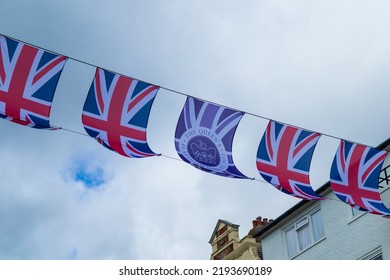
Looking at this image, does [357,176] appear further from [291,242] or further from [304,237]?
[291,242]

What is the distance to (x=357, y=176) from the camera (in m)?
17.6

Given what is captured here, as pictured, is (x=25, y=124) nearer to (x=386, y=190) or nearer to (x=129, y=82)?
(x=129, y=82)

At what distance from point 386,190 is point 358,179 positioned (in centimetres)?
743

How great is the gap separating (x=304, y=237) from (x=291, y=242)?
961mm

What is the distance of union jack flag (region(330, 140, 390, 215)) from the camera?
1747cm

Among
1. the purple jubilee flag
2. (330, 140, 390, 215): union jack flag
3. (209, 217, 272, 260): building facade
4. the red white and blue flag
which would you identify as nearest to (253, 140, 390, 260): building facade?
(209, 217, 272, 260): building facade

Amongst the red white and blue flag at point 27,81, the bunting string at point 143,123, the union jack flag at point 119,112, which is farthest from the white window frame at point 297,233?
the red white and blue flag at point 27,81

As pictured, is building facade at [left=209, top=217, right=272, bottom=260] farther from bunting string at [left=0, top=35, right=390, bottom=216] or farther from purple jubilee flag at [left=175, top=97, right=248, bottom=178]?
purple jubilee flag at [left=175, top=97, right=248, bottom=178]

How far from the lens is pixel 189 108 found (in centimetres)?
1611

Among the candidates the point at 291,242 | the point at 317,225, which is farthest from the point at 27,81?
the point at 291,242

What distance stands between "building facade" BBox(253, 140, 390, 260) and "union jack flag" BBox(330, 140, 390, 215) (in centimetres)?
628
